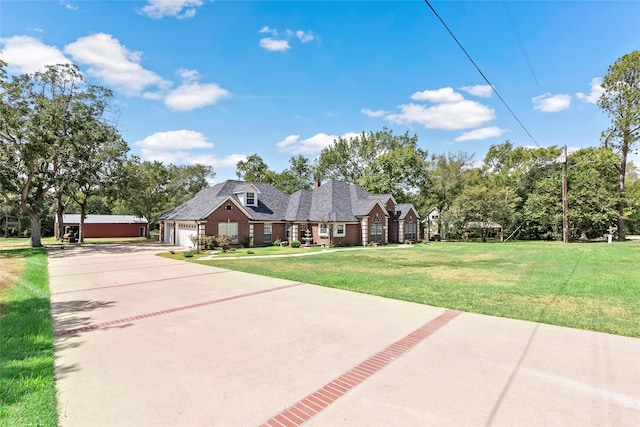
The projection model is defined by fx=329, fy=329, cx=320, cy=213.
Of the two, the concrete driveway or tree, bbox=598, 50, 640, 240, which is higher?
tree, bbox=598, 50, 640, 240

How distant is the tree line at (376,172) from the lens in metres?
26.4

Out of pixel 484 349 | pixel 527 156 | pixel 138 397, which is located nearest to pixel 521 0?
pixel 484 349

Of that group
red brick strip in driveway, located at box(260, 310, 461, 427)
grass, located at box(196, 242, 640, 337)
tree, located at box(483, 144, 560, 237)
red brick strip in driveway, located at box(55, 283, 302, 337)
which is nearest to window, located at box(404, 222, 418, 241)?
tree, located at box(483, 144, 560, 237)

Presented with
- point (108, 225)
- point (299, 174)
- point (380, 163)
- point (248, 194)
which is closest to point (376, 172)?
point (380, 163)

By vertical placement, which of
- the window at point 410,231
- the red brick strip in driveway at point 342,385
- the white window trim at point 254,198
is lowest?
the red brick strip in driveway at point 342,385

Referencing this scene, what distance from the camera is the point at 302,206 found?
32594 mm

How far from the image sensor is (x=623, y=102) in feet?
115

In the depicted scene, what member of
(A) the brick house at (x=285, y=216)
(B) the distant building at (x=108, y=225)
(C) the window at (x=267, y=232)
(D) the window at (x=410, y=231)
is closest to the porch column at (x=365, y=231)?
(A) the brick house at (x=285, y=216)

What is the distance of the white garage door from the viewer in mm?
28434

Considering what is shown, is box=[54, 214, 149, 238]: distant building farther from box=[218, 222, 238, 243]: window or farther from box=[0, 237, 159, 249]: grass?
box=[218, 222, 238, 243]: window

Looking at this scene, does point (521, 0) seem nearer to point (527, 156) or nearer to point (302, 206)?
point (302, 206)

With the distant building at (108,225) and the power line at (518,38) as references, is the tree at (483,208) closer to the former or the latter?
the power line at (518,38)

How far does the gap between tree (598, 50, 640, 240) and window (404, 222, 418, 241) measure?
20742 millimetres

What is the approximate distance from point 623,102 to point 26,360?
49722 millimetres
